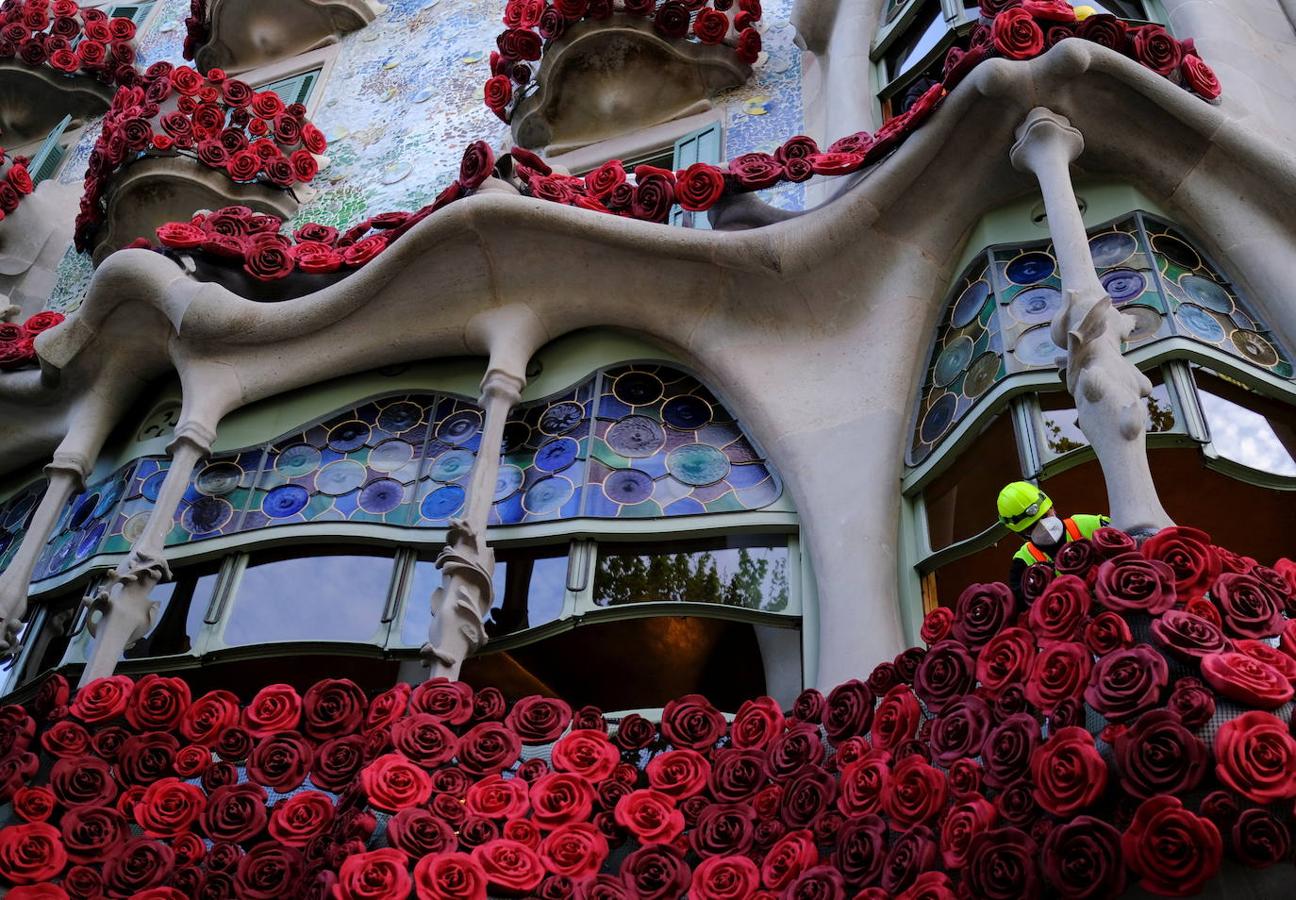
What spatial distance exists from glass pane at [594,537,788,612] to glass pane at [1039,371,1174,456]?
1.43 m

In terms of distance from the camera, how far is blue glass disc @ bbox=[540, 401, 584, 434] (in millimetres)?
7496

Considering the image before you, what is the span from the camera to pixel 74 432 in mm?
8266

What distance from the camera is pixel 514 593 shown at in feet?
22.6

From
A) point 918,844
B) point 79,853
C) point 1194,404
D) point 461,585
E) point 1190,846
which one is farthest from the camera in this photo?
point 461,585

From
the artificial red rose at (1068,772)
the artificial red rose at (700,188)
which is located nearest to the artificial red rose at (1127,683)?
the artificial red rose at (1068,772)

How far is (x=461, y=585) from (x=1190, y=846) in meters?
3.58

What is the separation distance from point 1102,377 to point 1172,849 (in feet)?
7.19

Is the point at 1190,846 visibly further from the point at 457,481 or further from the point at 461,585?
the point at 457,481

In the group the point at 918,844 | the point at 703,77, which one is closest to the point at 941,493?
the point at 918,844

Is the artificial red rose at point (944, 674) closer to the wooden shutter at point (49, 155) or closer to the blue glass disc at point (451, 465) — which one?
the blue glass disc at point (451, 465)

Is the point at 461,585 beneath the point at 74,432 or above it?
beneath

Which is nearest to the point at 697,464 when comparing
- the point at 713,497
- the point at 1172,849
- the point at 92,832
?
the point at 713,497

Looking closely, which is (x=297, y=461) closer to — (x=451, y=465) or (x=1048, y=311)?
(x=451, y=465)

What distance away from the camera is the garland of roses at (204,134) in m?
11.4
